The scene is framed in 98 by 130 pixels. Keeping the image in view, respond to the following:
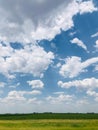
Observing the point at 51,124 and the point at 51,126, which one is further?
the point at 51,124

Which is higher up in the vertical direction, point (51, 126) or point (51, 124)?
point (51, 124)

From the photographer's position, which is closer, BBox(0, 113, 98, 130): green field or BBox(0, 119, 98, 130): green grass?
BBox(0, 119, 98, 130): green grass

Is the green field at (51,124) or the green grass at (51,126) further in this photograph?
the green field at (51,124)
